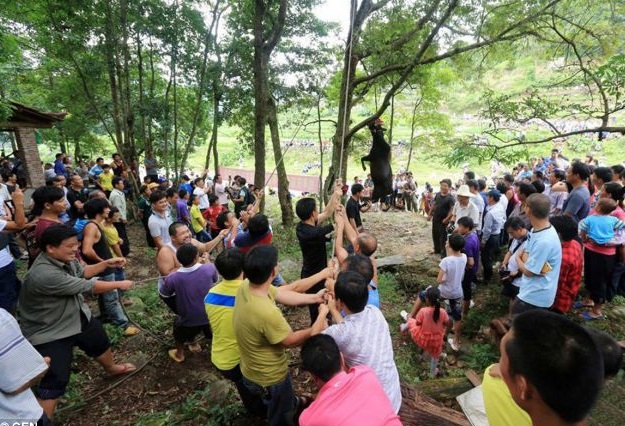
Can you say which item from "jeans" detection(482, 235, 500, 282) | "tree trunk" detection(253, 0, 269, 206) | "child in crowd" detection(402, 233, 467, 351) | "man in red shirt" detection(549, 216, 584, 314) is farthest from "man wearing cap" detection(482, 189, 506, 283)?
"tree trunk" detection(253, 0, 269, 206)

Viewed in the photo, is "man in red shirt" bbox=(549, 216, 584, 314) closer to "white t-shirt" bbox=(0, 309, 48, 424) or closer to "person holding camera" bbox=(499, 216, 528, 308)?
"person holding camera" bbox=(499, 216, 528, 308)

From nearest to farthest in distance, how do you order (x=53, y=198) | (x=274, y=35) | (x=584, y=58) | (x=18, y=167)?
(x=53, y=198)
(x=584, y=58)
(x=274, y=35)
(x=18, y=167)

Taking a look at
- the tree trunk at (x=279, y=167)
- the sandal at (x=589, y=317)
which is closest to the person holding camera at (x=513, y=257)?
the sandal at (x=589, y=317)

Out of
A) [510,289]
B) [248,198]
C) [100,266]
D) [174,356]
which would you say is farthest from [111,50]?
[510,289]

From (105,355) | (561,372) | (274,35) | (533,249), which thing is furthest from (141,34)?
(561,372)

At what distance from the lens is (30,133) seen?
41.1 ft

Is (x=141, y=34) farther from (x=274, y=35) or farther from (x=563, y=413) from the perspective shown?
(x=563, y=413)

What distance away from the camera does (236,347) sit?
10.2ft

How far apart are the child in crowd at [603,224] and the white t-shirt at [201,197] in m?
8.31

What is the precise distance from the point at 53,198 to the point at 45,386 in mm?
2225

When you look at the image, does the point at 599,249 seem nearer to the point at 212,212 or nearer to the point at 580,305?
the point at 580,305

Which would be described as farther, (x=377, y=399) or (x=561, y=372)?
(x=377, y=399)

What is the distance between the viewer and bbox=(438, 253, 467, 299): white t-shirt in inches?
193

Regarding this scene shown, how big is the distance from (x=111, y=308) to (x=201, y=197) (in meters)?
5.17
